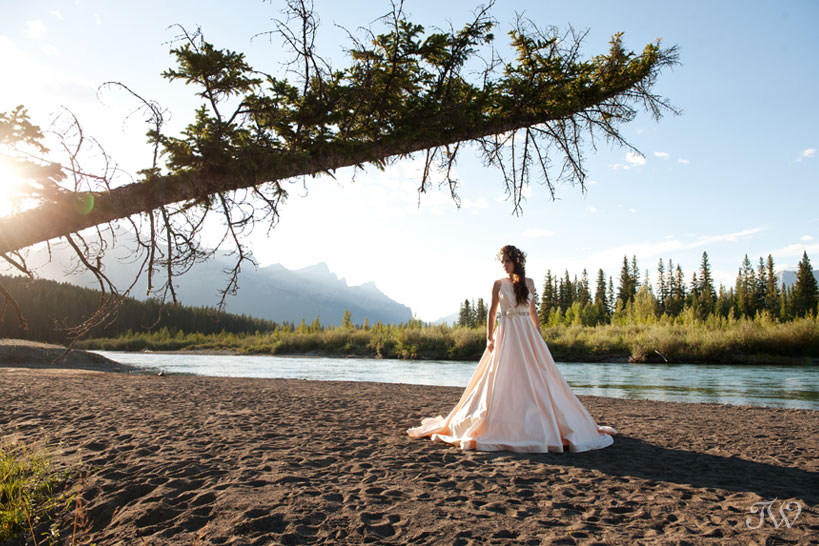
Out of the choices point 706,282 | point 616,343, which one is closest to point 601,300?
point 706,282

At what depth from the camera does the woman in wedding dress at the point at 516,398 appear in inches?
218

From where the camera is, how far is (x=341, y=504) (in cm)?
355

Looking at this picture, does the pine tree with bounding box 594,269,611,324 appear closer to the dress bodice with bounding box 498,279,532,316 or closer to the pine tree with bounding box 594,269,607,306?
the pine tree with bounding box 594,269,607,306

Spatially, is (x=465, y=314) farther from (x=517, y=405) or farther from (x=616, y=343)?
(x=517, y=405)

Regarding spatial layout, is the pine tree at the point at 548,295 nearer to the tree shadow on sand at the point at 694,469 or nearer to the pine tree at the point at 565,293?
the pine tree at the point at 565,293

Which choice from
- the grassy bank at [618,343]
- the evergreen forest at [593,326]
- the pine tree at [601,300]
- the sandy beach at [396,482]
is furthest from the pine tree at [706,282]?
the sandy beach at [396,482]

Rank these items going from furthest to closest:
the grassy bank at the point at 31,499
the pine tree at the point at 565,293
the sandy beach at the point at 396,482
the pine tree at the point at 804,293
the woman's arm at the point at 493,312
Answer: the pine tree at the point at 565,293, the pine tree at the point at 804,293, the woman's arm at the point at 493,312, the grassy bank at the point at 31,499, the sandy beach at the point at 396,482

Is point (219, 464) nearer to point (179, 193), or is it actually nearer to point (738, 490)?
point (179, 193)

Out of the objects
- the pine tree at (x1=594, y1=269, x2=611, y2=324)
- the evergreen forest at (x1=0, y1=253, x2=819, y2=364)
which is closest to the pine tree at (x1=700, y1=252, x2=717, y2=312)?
the evergreen forest at (x1=0, y1=253, x2=819, y2=364)

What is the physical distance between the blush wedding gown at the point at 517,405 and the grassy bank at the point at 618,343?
3362 cm

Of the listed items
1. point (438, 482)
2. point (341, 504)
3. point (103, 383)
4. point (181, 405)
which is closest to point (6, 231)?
point (341, 504)

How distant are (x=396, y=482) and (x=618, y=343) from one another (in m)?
39.8

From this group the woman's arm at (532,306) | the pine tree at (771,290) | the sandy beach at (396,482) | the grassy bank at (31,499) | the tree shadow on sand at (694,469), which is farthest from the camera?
the pine tree at (771,290)

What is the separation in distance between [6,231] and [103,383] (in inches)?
455
